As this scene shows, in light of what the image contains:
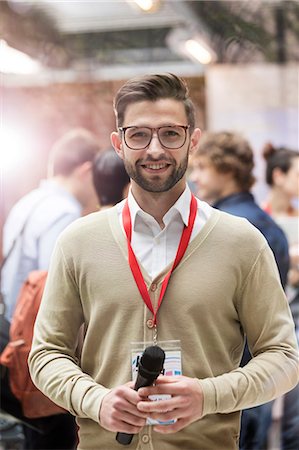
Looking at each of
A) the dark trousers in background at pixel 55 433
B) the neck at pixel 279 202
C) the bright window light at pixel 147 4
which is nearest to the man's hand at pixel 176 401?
the dark trousers in background at pixel 55 433

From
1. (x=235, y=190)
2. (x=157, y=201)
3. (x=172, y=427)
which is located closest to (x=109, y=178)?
(x=235, y=190)

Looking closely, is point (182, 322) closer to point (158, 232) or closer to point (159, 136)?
point (158, 232)

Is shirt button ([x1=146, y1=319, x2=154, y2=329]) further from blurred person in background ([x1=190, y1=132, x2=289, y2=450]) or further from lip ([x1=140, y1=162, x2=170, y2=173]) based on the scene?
blurred person in background ([x1=190, y1=132, x2=289, y2=450])

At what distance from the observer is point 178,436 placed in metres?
1.83

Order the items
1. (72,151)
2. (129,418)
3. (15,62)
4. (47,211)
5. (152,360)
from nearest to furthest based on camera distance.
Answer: (152,360)
(129,418)
(47,211)
(72,151)
(15,62)

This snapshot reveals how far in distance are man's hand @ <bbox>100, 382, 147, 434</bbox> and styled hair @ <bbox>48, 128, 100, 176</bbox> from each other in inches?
52.4

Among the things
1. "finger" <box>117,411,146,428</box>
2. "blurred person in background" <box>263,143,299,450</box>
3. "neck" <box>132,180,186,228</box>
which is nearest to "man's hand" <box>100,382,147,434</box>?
"finger" <box>117,411,146,428</box>

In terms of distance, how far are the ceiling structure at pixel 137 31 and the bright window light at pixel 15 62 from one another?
0.03 meters

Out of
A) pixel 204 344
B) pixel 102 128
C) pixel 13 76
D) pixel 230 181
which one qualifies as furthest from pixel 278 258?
pixel 13 76

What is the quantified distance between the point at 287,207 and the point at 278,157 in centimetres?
21

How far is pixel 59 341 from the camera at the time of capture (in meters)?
1.85

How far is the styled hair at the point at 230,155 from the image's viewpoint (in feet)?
9.30

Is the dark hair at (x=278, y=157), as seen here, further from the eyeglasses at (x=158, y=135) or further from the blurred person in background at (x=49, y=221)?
the eyeglasses at (x=158, y=135)

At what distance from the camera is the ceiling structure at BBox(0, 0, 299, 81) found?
3199 mm
